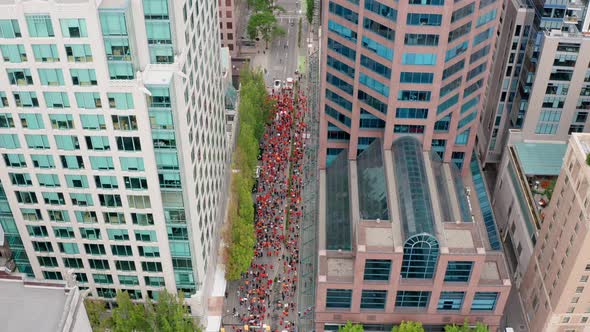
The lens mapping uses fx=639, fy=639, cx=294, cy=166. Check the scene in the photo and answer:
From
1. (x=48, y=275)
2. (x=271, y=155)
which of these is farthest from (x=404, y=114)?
→ (x=48, y=275)

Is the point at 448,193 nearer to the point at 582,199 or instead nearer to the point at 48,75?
the point at 582,199

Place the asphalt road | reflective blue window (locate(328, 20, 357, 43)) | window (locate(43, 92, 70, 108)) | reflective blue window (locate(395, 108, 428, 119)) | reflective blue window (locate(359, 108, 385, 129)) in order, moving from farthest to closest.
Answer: the asphalt road → reflective blue window (locate(359, 108, 385, 129)) → reflective blue window (locate(395, 108, 428, 119)) → reflective blue window (locate(328, 20, 357, 43)) → window (locate(43, 92, 70, 108))

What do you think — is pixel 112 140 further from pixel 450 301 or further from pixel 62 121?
pixel 450 301

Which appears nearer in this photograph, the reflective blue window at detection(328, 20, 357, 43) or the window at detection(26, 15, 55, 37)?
the window at detection(26, 15, 55, 37)

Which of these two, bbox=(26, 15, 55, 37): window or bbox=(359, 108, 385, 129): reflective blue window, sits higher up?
bbox=(26, 15, 55, 37): window

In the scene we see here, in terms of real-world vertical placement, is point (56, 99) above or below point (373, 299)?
above

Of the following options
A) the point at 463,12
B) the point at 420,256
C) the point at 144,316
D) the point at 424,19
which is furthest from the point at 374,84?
the point at 144,316

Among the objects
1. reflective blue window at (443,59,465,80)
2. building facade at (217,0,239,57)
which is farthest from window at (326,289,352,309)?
building facade at (217,0,239,57)

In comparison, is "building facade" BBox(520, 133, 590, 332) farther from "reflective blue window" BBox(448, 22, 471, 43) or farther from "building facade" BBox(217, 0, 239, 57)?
"building facade" BBox(217, 0, 239, 57)
